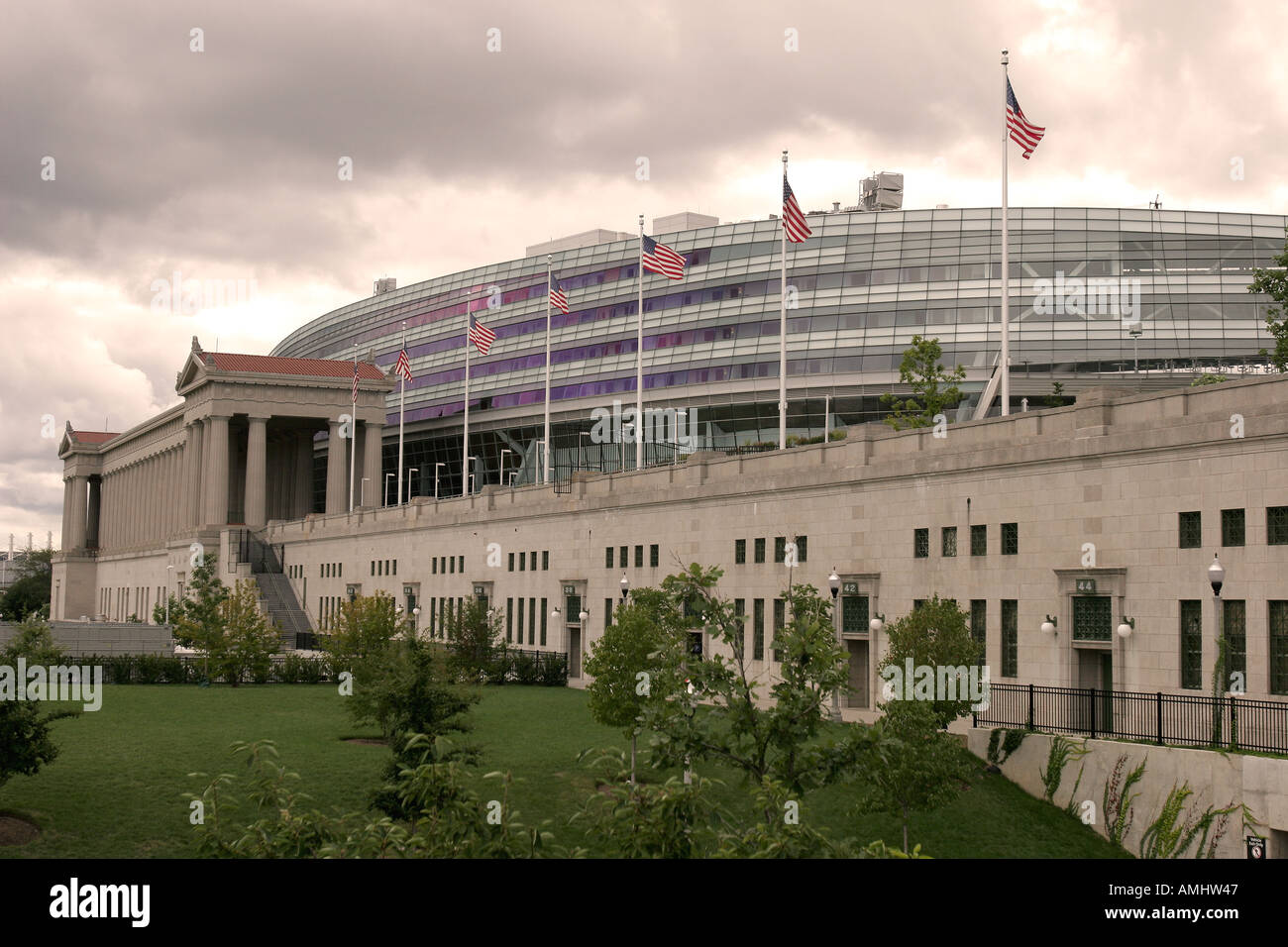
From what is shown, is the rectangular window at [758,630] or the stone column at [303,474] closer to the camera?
the rectangular window at [758,630]

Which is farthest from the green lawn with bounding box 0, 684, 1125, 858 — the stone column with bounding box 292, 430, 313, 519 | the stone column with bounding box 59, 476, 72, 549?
the stone column with bounding box 59, 476, 72, 549

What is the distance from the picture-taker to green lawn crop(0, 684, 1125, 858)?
2662 cm

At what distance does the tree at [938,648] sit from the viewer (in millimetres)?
31891

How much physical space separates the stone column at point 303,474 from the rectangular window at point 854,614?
103m

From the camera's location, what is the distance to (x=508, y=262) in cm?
11819

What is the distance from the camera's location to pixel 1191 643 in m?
30.4

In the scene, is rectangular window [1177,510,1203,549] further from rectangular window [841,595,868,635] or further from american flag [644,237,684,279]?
american flag [644,237,684,279]

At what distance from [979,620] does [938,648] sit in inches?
187

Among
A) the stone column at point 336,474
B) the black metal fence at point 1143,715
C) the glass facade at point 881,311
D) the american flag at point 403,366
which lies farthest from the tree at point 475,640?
the stone column at point 336,474

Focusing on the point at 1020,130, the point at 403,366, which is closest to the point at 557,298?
the point at 403,366

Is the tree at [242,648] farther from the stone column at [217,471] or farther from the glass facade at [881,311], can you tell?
the stone column at [217,471]
